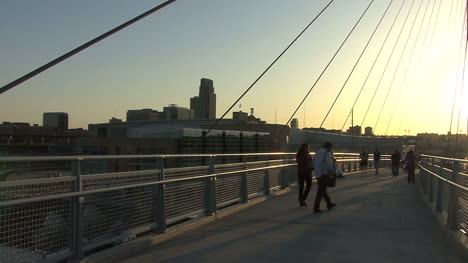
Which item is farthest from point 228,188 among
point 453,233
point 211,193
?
point 453,233

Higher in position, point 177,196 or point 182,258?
point 177,196

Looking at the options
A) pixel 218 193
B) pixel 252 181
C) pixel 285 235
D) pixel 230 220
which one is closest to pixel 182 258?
pixel 285 235

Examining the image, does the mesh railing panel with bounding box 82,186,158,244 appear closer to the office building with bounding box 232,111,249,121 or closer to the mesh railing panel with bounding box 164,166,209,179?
the mesh railing panel with bounding box 164,166,209,179

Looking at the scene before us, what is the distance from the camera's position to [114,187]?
6.43m

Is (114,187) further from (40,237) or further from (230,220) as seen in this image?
(230,220)

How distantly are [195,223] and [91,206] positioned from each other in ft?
9.11

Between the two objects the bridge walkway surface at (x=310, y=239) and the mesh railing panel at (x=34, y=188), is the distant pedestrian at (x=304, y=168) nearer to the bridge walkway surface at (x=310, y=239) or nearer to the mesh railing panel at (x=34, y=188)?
the bridge walkway surface at (x=310, y=239)

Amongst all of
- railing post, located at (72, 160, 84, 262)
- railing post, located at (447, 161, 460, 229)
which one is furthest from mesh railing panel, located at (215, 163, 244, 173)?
railing post, located at (72, 160, 84, 262)

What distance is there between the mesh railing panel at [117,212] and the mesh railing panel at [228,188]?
283 cm

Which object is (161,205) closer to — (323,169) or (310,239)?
(310,239)

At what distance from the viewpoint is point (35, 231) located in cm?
516

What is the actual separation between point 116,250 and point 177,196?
2.26m

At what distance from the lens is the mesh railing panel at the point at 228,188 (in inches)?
410

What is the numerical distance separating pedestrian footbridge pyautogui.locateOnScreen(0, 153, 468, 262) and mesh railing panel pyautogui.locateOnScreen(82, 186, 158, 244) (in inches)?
0.6
